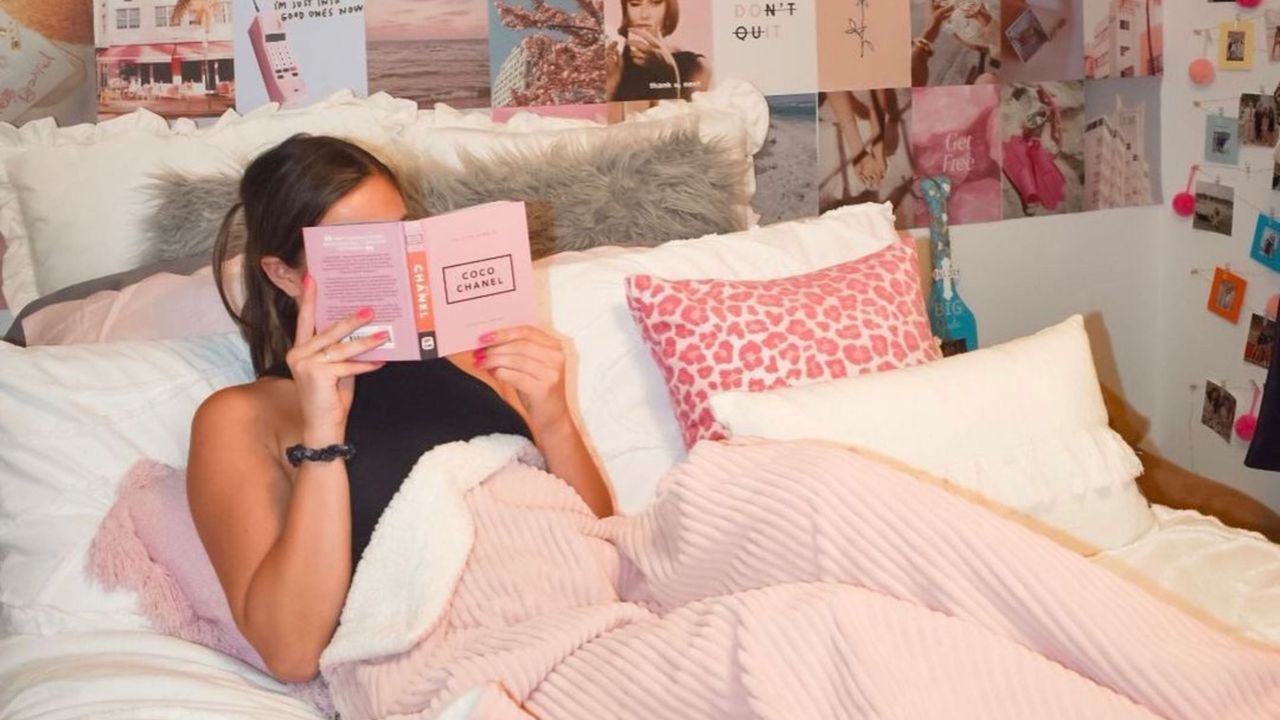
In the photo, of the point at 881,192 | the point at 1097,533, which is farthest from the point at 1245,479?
the point at 1097,533

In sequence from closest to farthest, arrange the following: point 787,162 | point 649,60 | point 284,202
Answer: point 284,202 < point 649,60 < point 787,162

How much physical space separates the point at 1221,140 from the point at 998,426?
1359 millimetres

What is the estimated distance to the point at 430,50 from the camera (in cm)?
207

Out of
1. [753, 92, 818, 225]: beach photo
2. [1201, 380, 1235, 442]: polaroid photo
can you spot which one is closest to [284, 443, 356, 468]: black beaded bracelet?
[753, 92, 818, 225]: beach photo

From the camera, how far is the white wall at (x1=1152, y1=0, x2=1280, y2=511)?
2484 millimetres

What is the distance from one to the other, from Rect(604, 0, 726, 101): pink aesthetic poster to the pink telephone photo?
519 millimetres

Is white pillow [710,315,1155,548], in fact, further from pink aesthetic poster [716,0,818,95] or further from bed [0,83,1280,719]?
pink aesthetic poster [716,0,818,95]

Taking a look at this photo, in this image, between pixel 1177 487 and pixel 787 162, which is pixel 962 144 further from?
pixel 1177 487

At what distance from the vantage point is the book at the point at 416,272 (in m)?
1.38

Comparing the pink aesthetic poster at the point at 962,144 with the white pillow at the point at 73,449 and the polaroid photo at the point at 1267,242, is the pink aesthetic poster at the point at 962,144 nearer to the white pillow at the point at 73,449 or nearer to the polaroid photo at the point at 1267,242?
the polaroid photo at the point at 1267,242

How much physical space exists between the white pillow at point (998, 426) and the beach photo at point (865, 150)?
32.5 inches

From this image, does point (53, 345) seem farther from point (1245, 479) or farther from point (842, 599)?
point (1245, 479)

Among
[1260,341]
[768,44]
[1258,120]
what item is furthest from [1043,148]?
[768,44]

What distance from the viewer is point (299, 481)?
135 cm
